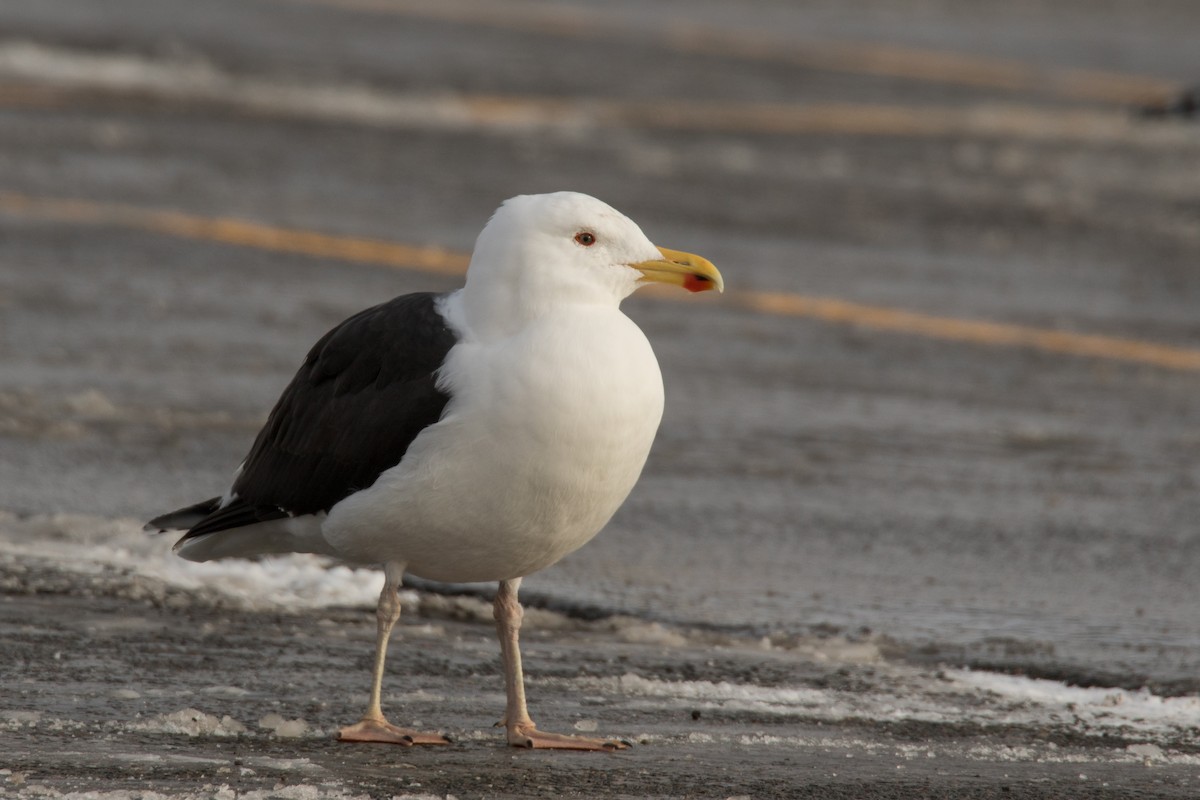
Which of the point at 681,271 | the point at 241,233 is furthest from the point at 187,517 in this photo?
the point at 241,233

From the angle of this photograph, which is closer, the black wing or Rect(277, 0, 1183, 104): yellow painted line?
the black wing

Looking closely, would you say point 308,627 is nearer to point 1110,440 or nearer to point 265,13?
point 1110,440

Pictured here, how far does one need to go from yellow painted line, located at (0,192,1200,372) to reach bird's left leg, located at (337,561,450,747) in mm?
5192

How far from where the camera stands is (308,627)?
542 centimetres

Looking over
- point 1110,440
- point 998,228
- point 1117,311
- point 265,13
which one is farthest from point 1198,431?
point 265,13

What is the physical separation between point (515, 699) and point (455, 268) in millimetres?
5628

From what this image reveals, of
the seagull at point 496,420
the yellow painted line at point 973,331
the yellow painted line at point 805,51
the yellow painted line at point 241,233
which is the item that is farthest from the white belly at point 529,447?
the yellow painted line at point 805,51

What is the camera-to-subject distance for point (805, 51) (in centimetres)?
1991

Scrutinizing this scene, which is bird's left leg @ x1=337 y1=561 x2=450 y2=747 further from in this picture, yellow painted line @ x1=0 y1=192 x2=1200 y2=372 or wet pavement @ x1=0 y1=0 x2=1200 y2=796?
yellow painted line @ x1=0 y1=192 x2=1200 y2=372

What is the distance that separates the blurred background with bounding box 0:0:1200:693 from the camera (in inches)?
250

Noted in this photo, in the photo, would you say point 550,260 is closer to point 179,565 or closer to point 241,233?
point 179,565

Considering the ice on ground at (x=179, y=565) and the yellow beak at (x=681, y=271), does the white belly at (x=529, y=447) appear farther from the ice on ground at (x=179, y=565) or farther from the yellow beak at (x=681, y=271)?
the ice on ground at (x=179, y=565)

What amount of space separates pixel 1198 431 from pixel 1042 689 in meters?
3.24

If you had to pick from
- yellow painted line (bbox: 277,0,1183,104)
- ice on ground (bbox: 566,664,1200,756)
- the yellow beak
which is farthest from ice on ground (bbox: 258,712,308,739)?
yellow painted line (bbox: 277,0,1183,104)
